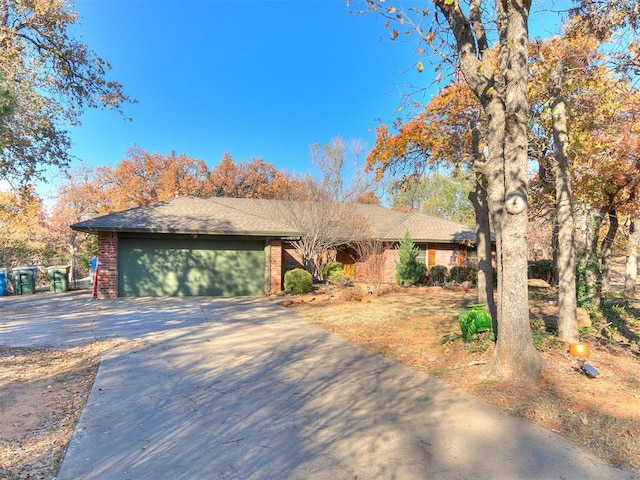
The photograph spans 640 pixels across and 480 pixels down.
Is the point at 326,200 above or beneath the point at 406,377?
above

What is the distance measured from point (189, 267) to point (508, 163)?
39.6 feet

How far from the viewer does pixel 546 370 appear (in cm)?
520

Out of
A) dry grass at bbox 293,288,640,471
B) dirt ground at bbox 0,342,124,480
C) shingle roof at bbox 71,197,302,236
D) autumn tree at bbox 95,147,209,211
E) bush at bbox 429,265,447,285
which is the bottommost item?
dry grass at bbox 293,288,640,471

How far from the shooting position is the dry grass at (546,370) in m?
3.74

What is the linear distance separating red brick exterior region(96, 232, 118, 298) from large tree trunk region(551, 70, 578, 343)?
13.0m

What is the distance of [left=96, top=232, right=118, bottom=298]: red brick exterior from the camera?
45.3 ft

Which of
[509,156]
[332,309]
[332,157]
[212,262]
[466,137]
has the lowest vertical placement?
[332,309]

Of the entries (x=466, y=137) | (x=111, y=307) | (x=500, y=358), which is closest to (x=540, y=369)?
(x=500, y=358)

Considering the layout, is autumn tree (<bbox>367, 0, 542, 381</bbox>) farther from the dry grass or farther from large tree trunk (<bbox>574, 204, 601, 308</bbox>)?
large tree trunk (<bbox>574, 204, 601, 308</bbox>)

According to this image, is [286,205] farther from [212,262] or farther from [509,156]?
[509,156]

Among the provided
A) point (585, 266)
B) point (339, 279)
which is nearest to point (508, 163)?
point (585, 266)

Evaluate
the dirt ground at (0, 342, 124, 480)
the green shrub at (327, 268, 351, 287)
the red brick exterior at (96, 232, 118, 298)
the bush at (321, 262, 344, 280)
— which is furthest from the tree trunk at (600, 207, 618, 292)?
the red brick exterior at (96, 232, 118, 298)

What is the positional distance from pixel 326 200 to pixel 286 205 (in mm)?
1845

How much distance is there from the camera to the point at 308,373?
217 inches
